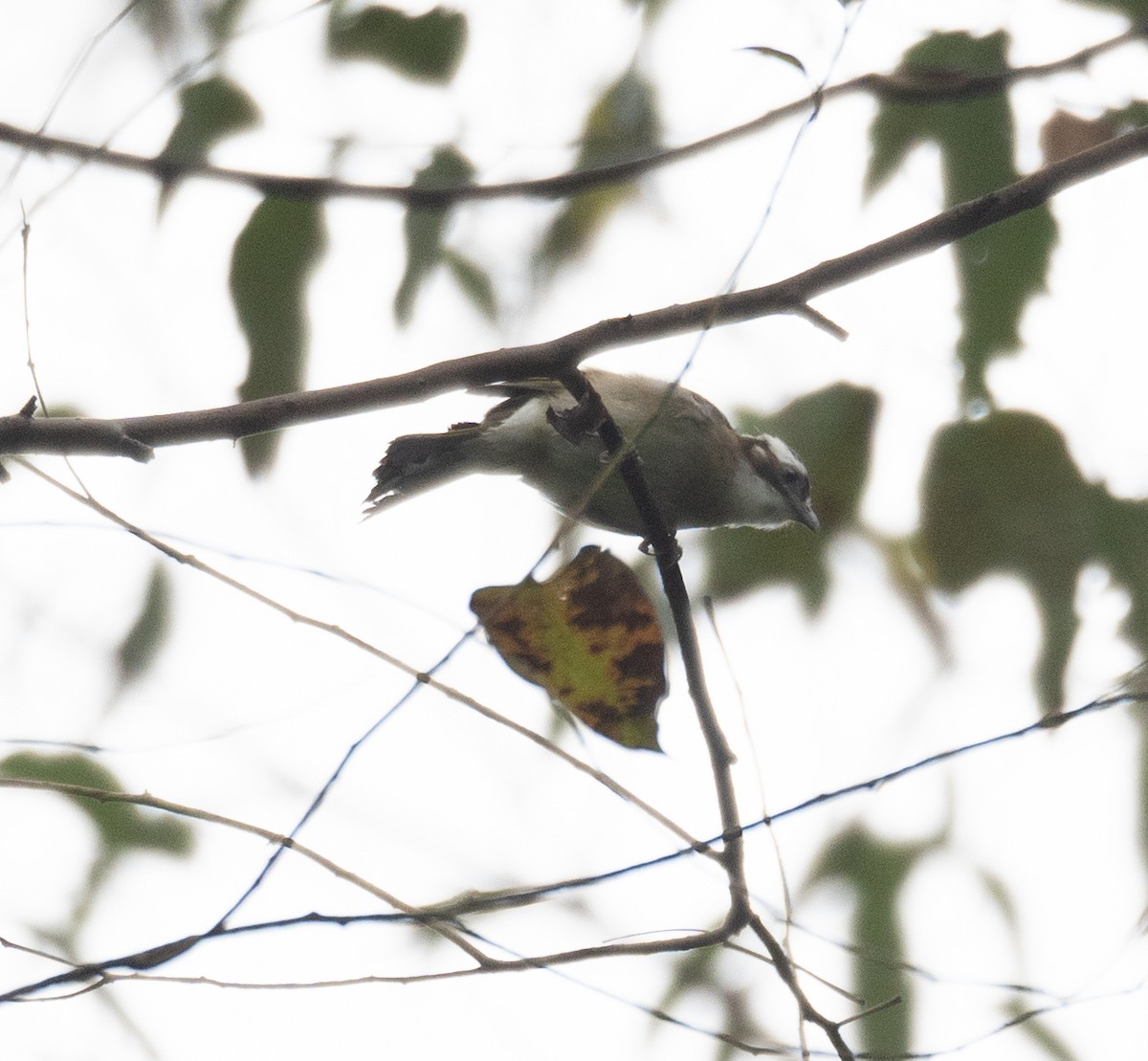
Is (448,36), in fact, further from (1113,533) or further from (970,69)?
(1113,533)

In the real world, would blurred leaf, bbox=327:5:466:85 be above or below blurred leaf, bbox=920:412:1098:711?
above

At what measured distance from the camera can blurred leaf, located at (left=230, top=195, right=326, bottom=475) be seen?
113 inches

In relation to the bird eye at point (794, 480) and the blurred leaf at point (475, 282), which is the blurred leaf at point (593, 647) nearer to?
the blurred leaf at point (475, 282)

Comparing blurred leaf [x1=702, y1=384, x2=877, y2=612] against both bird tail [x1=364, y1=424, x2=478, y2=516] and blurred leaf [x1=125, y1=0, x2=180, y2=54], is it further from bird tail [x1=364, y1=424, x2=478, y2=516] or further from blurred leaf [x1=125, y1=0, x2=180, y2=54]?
blurred leaf [x1=125, y1=0, x2=180, y2=54]

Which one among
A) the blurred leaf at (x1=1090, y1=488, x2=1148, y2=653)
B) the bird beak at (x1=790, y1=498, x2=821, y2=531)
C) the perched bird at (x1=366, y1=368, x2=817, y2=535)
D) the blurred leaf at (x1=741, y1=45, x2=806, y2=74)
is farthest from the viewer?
the bird beak at (x1=790, y1=498, x2=821, y2=531)

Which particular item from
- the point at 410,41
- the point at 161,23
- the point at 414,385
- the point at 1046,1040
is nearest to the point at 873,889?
the point at 1046,1040

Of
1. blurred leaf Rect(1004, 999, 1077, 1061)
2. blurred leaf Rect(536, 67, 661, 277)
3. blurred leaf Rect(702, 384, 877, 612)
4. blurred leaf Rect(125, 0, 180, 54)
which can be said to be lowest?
blurred leaf Rect(1004, 999, 1077, 1061)

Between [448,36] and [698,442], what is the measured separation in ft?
4.82

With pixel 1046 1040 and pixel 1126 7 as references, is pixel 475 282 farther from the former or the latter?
pixel 1046 1040

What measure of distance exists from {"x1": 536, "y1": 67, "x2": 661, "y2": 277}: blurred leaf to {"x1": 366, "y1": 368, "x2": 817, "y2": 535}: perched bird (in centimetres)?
41

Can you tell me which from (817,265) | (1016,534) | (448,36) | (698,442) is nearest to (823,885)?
(1016,534)

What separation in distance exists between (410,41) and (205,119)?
18.9 inches

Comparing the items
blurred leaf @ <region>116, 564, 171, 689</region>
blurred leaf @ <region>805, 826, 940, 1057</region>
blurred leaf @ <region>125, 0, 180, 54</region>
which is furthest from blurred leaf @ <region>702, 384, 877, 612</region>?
blurred leaf @ <region>125, 0, 180, 54</region>

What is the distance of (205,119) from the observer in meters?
3.13
